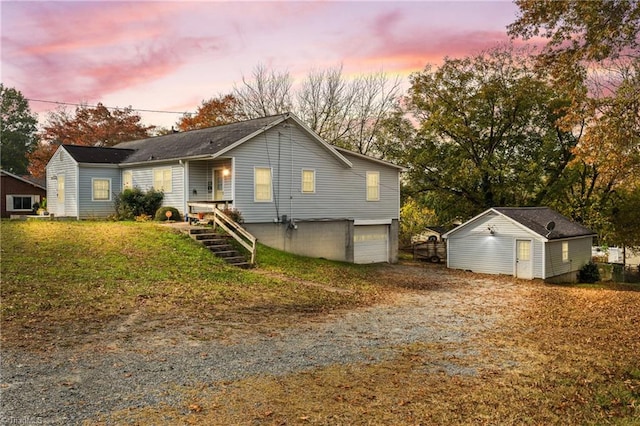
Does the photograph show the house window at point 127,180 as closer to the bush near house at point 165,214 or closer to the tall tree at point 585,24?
the bush near house at point 165,214

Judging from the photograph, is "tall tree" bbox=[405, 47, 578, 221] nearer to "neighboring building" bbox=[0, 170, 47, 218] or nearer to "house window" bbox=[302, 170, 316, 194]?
"house window" bbox=[302, 170, 316, 194]

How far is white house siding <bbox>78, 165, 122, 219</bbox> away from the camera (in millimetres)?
26328

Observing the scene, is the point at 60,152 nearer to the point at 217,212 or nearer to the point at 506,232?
the point at 217,212

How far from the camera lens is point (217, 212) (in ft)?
68.4

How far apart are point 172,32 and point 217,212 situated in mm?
7300

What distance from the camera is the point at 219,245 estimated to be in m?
19.5

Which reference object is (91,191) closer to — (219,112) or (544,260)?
(219,112)

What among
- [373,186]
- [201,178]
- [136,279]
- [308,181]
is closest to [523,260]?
[373,186]

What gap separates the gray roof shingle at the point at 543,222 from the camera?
2620cm

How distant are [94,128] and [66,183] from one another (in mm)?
23061

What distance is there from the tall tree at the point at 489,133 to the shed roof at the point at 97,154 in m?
19.6

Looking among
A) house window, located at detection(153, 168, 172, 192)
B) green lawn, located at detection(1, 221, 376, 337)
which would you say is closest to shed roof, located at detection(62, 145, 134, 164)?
house window, located at detection(153, 168, 172, 192)

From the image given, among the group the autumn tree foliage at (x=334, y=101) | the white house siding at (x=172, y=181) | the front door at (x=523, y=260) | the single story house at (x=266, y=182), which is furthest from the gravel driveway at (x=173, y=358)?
the autumn tree foliage at (x=334, y=101)

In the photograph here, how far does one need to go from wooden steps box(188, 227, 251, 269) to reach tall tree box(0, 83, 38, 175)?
46488 mm
